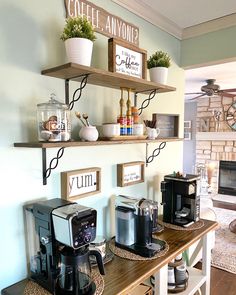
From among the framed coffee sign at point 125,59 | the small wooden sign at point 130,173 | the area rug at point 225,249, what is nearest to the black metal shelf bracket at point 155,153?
the small wooden sign at point 130,173

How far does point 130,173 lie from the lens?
5.67 ft

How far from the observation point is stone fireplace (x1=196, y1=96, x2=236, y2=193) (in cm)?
561

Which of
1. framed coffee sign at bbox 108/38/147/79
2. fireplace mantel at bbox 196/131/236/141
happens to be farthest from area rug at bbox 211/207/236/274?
framed coffee sign at bbox 108/38/147/79

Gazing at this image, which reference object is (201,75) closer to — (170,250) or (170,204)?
(170,204)

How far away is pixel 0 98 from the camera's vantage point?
42.9 inches

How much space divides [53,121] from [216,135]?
5181mm

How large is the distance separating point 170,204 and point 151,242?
41 cm

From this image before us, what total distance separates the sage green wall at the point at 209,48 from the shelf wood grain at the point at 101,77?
58 centimetres

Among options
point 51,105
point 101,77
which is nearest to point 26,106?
point 51,105

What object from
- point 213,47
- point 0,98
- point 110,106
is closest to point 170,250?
point 110,106

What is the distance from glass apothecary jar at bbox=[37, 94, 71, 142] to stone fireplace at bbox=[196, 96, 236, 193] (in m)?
5.02

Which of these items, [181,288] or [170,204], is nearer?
[181,288]

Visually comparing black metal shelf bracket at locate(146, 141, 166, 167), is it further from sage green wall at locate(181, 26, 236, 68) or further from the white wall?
the white wall

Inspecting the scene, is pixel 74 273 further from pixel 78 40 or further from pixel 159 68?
pixel 159 68
